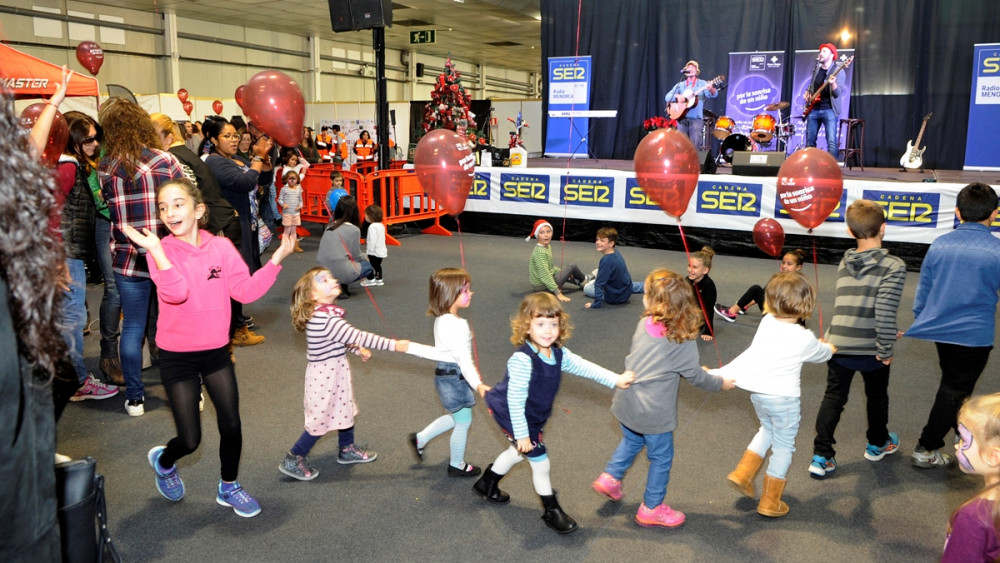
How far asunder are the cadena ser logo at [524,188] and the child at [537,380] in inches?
308

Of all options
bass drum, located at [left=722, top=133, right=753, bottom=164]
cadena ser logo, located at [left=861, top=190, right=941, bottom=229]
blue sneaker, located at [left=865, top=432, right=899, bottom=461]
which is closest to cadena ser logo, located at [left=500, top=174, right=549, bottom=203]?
bass drum, located at [left=722, top=133, right=753, bottom=164]

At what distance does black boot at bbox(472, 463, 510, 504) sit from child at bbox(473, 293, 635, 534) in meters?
0.25

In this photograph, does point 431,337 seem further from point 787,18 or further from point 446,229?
point 787,18

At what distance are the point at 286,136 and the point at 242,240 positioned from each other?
91cm

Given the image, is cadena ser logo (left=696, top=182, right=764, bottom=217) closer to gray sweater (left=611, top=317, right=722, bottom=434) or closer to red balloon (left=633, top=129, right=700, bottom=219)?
red balloon (left=633, top=129, right=700, bottom=219)

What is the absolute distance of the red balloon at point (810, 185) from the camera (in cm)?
446

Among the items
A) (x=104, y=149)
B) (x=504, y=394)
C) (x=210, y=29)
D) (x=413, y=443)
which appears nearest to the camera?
(x=504, y=394)

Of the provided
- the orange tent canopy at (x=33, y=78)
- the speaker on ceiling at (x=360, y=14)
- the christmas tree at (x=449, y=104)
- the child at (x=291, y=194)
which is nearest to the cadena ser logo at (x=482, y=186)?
the christmas tree at (x=449, y=104)

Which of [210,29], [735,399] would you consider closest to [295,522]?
[735,399]

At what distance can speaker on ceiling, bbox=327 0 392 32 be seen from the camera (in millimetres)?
9984

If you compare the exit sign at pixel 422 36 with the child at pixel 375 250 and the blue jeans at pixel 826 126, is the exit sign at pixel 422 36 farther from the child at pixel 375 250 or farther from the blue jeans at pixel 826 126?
the child at pixel 375 250

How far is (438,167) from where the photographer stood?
493 centimetres

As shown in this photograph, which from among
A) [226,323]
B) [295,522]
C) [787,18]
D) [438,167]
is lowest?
[295,522]

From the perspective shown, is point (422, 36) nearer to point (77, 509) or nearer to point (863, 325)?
point (863, 325)
